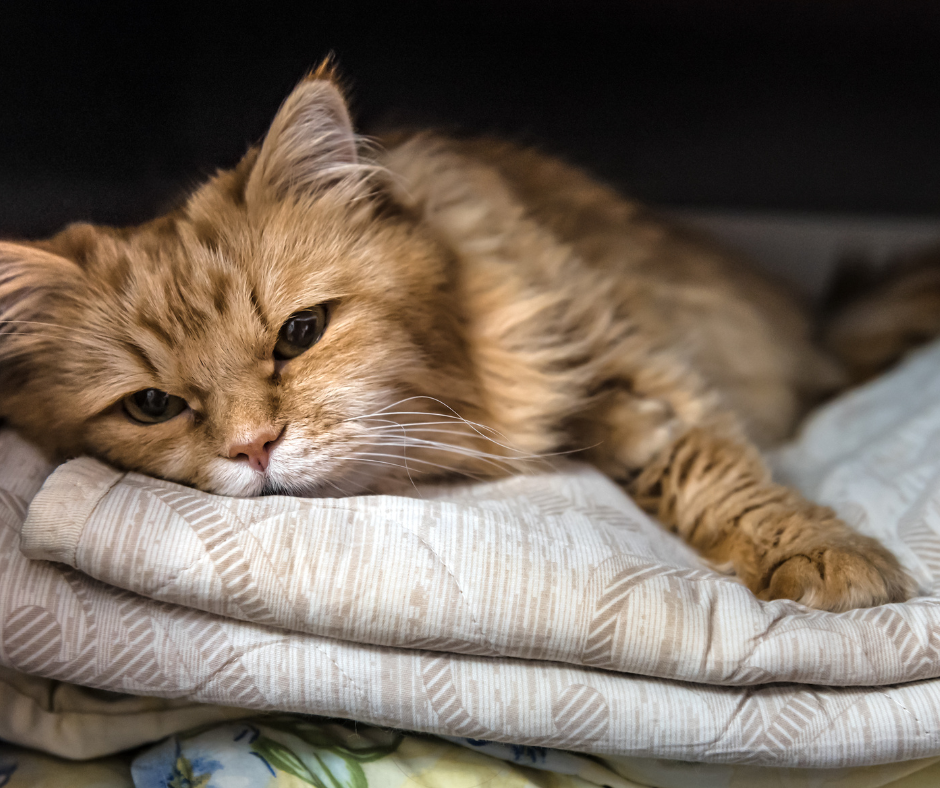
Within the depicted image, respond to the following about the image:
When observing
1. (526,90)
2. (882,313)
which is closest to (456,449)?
(526,90)

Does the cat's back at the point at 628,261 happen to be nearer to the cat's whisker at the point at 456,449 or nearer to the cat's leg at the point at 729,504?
the cat's leg at the point at 729,504

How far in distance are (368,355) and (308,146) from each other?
34cm

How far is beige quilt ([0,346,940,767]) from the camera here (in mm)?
890

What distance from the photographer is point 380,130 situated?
50.0 inches

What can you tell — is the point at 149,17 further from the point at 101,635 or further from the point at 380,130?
the point at 101,635

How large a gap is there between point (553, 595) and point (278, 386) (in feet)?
1.59

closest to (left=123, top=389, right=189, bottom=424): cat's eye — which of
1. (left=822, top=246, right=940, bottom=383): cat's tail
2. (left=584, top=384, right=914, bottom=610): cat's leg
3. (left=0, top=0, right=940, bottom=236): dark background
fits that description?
(left=0, top=0, right=940, bottom=236): dark background

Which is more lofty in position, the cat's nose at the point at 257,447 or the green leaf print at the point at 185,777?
→ the cat's nose at the point at 257,447

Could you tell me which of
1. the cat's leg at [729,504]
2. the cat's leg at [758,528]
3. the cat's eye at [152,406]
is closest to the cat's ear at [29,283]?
the cat's eye at [152,406]

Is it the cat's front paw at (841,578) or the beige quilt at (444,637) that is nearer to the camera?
the beige quilt at (444,637)

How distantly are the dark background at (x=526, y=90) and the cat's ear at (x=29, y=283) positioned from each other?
4 cm

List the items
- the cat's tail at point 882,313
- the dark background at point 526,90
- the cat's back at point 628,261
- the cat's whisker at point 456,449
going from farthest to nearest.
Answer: the cat's tail at point 882,313, the cat's back at point 628,261, the cat's whisker at point 456,449, the dark background at point 526,90

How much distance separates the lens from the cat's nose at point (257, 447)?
99cm

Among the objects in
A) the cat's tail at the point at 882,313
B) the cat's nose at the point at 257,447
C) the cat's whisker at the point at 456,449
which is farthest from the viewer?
the cat's tail at the point at 882,313
